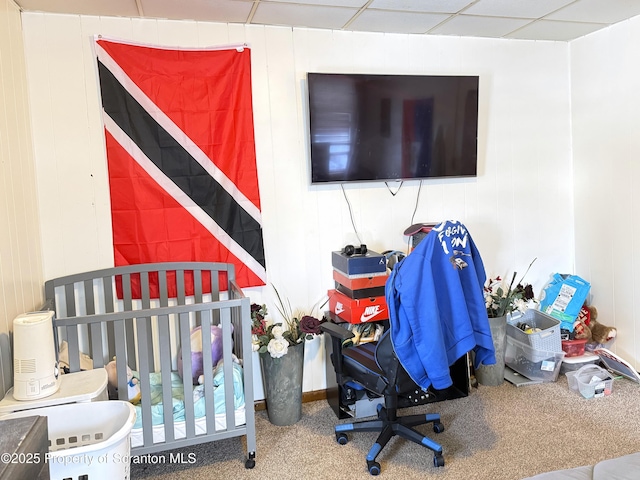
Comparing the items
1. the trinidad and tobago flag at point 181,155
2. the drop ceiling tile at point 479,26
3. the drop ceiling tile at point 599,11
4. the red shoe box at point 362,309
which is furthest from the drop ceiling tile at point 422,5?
the red shoe box at point 362,309

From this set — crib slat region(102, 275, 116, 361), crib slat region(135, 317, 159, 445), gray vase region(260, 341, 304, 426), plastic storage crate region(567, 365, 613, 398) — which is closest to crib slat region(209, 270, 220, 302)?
gray vase region(260, 341, 304, 426)

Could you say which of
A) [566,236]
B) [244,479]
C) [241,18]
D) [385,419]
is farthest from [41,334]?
[566,236]

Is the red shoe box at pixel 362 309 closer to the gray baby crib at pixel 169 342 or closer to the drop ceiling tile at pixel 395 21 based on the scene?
the gray baby crib at pixel 169 342

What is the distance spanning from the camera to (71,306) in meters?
2.57

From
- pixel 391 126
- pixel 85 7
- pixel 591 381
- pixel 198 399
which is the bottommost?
pixel 591 381

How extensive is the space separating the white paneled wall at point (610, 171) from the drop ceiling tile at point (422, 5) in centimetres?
119

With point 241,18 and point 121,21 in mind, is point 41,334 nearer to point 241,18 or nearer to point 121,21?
point 121,21

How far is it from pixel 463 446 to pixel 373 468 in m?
0.53

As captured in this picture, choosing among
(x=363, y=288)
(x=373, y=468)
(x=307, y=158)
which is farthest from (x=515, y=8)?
(x=373, y=468)

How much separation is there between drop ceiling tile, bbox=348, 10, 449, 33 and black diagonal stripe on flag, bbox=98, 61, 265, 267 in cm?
127

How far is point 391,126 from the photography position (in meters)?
2.99

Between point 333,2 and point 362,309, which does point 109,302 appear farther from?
point 333,2

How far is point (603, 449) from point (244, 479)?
1.73 metres

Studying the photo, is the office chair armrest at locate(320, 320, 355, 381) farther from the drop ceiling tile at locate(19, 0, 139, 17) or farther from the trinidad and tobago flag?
the drop ceiling tile at locate(19, 0, 139, 17)
